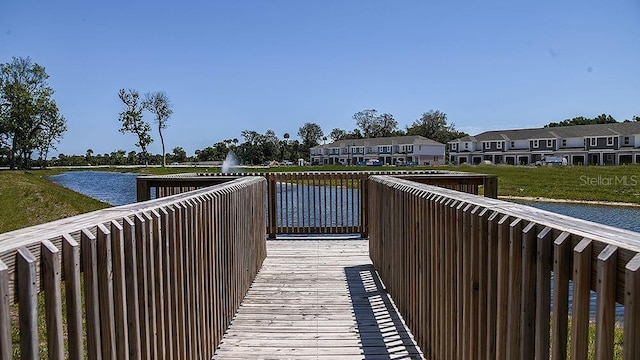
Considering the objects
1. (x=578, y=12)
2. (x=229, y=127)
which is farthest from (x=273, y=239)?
(x=229, y=127)

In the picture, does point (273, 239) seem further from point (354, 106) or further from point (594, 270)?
point (354, 106)

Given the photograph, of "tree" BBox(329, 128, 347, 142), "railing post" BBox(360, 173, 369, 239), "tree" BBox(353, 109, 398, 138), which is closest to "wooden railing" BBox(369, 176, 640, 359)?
"railing post" BBox(360, 173, 369, 239)

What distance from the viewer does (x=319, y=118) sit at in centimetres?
10912

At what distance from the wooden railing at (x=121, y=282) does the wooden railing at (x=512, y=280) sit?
4.99 ft

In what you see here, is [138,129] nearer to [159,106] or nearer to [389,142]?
[159,106]

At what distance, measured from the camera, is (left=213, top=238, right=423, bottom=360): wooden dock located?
3688 millimetres

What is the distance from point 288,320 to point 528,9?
19091mm

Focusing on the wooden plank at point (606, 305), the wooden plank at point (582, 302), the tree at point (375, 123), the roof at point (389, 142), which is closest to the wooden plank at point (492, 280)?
the wooden plank at point (582, 302)

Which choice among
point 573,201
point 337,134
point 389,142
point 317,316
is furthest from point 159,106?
point 317,316

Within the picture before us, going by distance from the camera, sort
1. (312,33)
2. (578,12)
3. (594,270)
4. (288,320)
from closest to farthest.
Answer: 1. (594,270)
2. (288,320)
3. (578,12)
4. (312,33)

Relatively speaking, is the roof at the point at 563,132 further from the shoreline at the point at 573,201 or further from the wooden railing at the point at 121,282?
the wooden railing at the point at 121,282

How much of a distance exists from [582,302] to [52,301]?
1567 mm

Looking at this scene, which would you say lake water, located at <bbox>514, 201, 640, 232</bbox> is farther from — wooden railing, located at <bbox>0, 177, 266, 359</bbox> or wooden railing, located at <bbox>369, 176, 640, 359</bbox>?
wooden railing, located at <bbox>0, 177, 266, 359</bbox>

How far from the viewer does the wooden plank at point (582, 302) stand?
1.42m
